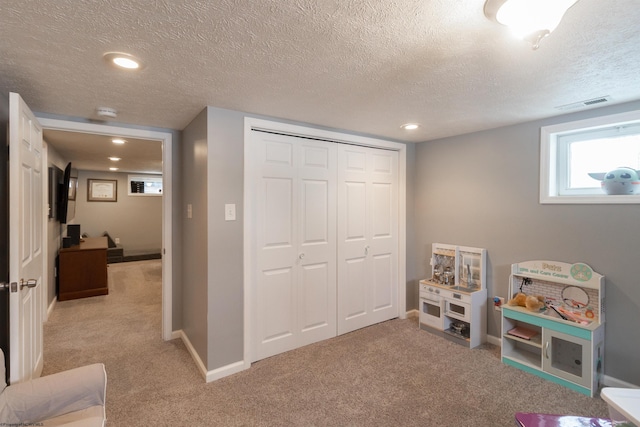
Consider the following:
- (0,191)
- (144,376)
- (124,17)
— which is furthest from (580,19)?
(144,376)

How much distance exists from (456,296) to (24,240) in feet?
10.9

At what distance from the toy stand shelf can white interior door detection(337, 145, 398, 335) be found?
3.95ft

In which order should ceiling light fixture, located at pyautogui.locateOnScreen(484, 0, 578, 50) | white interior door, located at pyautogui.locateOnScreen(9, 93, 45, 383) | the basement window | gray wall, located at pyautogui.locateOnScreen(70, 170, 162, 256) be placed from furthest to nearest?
1. the basement window
2. gray wall, located at pyautogui.locateOnScreen(70, 170, 162, 256)
3. white interior door, located at pyautogui.locateOnScreen(9, 93, 45, 383)
4. ceiling light fixture, located at pyautogui.locateOnScreen(484, 0, 578, 50)

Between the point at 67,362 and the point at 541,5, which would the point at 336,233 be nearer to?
the point at 541,5

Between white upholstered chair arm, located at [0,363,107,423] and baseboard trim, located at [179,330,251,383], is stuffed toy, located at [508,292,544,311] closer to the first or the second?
baseboard trim, located at [179,330,251,383]

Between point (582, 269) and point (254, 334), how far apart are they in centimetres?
261

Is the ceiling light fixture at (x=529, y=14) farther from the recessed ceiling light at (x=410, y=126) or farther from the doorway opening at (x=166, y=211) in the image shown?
the doorway opening at (x=166, y=211)

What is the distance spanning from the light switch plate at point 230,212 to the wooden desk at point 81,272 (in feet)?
11.2

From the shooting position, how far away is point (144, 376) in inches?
96.6

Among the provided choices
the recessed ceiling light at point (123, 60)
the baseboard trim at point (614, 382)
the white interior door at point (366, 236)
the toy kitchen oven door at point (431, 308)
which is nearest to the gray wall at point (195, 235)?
the recessed ceiling light at point (123, 60)

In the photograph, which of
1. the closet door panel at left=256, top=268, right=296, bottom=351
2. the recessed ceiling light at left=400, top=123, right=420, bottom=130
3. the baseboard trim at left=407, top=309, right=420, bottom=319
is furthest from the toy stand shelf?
the closet door panel at left=256, top=268, right=296, bottom=351

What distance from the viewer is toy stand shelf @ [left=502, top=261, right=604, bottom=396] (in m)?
2.23

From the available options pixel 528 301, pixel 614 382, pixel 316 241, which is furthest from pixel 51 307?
pixel 614 382

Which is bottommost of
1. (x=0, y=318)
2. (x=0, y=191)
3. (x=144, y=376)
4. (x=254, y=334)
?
(x=144, y=376)
